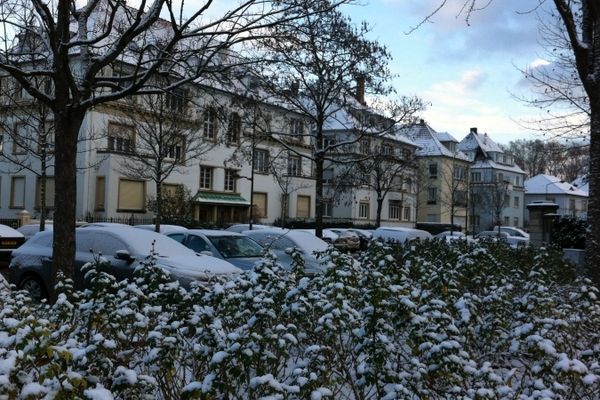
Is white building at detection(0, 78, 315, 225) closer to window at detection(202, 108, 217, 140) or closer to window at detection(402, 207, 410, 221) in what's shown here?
window at detection(202, 108, 217, 140)

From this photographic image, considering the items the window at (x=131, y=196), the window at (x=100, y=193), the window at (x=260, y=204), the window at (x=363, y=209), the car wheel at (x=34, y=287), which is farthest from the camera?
the window at (x=363, y=209)

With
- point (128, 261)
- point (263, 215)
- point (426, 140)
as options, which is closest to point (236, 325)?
point (128, 261)

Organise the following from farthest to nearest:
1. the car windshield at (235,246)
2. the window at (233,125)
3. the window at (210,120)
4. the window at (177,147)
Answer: the window at (177,147) < the car windshield at (235,246) < the window at (233,125) < the window at (210,120)

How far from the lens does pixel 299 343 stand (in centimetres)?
448

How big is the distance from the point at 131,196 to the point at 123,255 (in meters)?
26.6

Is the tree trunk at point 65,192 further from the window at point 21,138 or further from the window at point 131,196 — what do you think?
the window at point 131,196

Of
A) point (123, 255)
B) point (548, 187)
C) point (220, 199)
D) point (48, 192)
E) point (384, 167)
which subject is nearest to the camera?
point (123, 255)

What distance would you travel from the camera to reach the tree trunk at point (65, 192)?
24.2ft

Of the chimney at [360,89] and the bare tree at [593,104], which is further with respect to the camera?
the chimney at [360,89]

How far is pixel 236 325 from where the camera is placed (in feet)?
15.4

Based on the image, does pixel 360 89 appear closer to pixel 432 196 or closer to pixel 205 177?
pixel 205 177

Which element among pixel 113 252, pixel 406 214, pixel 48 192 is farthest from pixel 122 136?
pixel 406 214

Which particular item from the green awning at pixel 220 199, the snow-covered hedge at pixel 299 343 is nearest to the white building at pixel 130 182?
the green awning at pixel 220 199

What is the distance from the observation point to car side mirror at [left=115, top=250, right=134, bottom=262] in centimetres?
923
